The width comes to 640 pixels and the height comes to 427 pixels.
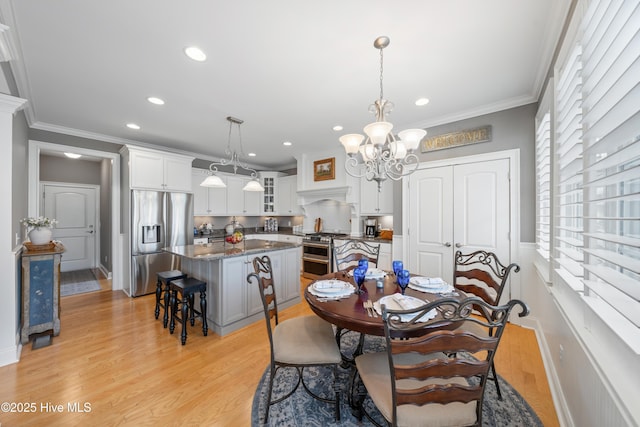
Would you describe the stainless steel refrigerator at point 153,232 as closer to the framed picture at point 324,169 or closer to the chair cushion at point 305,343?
the framed picture at point 324,169

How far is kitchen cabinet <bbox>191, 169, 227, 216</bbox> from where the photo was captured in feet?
17.0

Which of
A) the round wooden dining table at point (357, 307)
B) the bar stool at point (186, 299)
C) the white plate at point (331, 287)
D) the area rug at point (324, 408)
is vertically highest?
the white plate at point (331, 287)

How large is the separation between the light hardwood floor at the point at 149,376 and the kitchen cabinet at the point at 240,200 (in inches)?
125

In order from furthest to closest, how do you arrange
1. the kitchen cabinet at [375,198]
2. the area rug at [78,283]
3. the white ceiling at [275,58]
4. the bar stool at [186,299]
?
the kitchen cabinet at [375,198]
the area rug at [78,283]
the bar stool at [186,299]
the white ceiling at [275,58]

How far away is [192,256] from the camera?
106 inches

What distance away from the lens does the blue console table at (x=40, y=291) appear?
8.20ft

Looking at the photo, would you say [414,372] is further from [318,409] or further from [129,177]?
[129,177]

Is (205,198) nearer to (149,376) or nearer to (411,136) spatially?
(149,376)

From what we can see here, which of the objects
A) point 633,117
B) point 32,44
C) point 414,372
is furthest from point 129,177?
point 633,117

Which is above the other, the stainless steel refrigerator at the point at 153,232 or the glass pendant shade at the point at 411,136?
the glass pendant shade at the point at 411,136

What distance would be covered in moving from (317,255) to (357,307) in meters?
3.36

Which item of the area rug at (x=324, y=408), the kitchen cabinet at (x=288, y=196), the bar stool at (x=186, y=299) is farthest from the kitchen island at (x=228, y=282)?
the kitchen cabinet at (x=288, y=196)

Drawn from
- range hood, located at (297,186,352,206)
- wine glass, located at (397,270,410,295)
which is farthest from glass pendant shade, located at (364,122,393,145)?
range hood, located at (297,186,352,206)

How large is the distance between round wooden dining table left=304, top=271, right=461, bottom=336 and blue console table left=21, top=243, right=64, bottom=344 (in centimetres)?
288
